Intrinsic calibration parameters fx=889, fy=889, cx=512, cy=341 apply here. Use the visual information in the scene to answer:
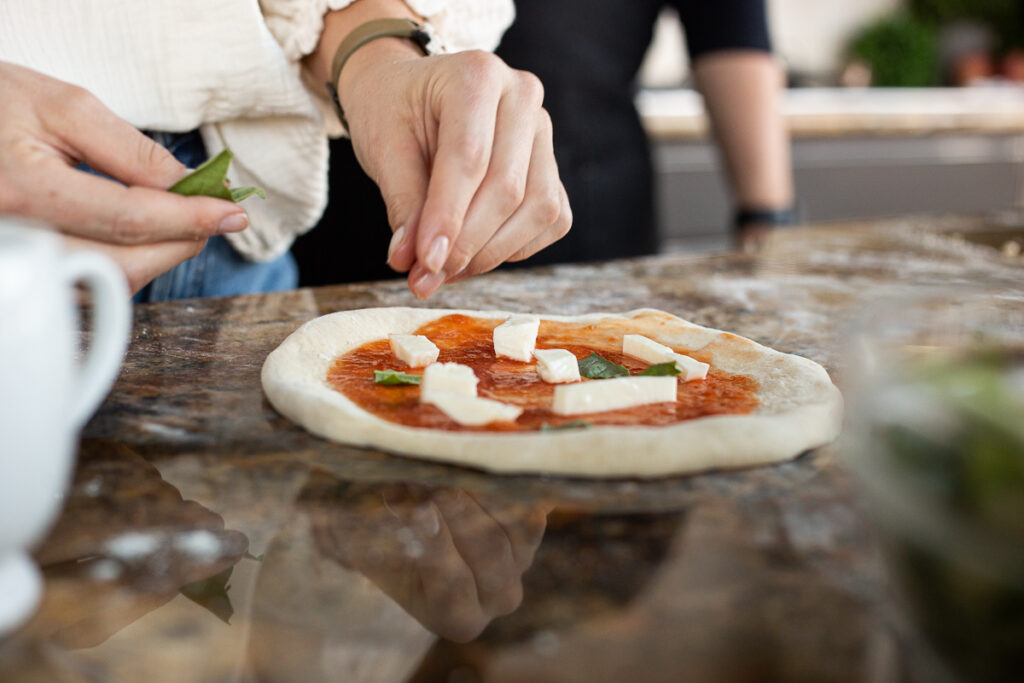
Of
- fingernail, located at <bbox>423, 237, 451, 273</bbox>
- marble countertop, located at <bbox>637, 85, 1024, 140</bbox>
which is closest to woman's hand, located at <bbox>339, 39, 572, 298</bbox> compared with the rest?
fingernail, located at <bbox>423, 237, 451, 273</bbox>

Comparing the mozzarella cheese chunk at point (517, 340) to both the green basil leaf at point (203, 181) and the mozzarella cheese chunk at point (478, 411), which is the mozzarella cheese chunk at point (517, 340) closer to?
the mozzarella cheese chunk at point (478, 411)

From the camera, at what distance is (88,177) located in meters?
0.84

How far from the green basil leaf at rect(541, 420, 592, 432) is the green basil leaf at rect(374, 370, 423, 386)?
15cm

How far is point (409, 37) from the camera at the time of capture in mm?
1140

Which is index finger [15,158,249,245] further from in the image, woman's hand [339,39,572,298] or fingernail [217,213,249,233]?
woman's hand [339,39,572,298]

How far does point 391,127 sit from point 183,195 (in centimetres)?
24

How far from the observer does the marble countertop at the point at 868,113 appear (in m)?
3.41

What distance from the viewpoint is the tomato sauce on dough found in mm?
729

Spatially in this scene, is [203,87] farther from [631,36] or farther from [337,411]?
[631,36]

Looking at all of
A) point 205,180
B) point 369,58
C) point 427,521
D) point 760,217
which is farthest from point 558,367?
point 760,217

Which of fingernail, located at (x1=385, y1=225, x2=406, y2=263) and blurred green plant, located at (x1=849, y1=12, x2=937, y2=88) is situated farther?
blurred green plant, located at (x1=849, y1=12, x2=937, y2=88)

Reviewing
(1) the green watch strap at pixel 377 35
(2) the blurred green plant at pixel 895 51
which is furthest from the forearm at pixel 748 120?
(2) the blurred green plant at pixel 895 51

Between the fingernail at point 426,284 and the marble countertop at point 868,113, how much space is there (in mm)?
2588

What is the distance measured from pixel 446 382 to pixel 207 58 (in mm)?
669
